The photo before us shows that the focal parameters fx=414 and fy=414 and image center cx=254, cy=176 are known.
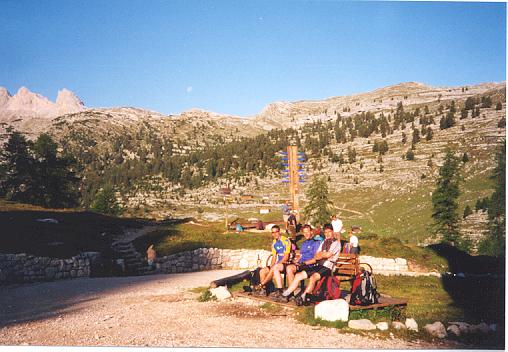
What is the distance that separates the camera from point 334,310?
31.8 feet

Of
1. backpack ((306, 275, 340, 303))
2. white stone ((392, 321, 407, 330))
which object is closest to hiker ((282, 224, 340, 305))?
backpack ((306, 275, 340, 303))

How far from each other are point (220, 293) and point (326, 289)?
3528 millimetres

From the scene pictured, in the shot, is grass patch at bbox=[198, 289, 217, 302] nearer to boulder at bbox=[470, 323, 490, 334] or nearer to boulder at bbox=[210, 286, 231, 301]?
boulder at bbox=[210, 286, 231, 301]

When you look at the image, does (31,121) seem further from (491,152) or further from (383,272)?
(383,272)

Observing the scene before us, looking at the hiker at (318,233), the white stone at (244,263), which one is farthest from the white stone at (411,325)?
the white stone at (244,263)

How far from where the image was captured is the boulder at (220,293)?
41.2 feet

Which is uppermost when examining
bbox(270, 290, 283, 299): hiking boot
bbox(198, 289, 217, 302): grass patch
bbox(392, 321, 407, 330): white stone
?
bbox(270, 290, 283, 299): hiking boot

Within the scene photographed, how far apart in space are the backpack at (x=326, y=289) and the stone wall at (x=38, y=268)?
531 inches

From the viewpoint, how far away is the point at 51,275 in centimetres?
1897

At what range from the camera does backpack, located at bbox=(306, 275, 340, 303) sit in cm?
1059

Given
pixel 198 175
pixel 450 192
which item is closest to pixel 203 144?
pixel 198 175

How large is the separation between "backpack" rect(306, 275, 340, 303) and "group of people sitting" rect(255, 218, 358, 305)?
185mm

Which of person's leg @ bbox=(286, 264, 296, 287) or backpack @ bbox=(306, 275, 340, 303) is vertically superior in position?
person's leg @ bbox=(286, 264, 296, 287)

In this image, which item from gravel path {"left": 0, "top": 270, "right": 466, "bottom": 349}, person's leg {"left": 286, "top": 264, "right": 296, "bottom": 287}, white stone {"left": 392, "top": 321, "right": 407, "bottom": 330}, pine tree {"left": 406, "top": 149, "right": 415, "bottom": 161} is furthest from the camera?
pine tree {"left": 406, "top": 149, "right": 415, "bottom": 161}
